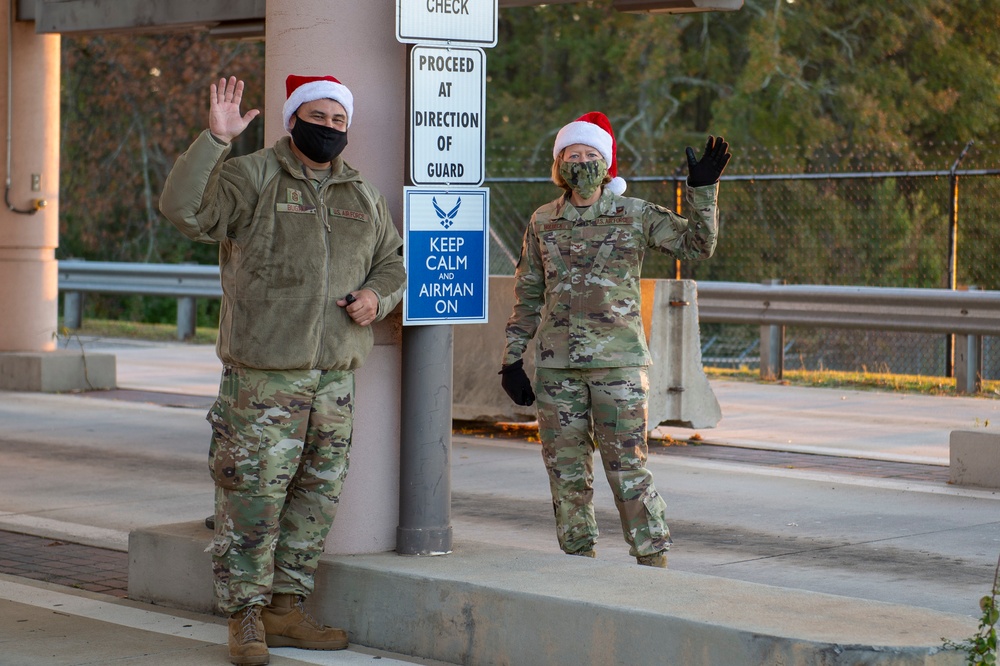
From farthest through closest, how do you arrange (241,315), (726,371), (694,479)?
(726,371)
(694,479)
(241,315)

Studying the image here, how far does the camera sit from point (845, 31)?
30047 millimetres

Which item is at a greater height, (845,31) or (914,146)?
(845,31)

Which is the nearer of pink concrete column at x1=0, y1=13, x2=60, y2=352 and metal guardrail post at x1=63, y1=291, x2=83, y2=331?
pink concrete column at x1=0, y1=13, x2=60, y2=352

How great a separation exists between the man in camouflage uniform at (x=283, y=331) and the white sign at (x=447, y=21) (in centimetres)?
42

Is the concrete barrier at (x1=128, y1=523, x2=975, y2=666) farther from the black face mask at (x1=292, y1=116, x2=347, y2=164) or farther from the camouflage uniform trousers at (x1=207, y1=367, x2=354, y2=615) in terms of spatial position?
the black face mask at (x1=292, y1=116, x2=347, y2=164)

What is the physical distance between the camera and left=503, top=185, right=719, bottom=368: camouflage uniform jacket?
636 cm

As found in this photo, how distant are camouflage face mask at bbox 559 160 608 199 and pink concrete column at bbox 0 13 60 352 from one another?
958 cm

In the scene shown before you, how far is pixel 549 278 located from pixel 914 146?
79.8 ft

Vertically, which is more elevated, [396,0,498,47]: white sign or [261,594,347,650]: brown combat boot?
[396,0,498,47]: white sign

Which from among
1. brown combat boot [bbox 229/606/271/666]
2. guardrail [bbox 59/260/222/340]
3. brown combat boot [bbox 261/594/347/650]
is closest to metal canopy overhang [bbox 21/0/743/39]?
guardrail [bbox 59/260/222/340]

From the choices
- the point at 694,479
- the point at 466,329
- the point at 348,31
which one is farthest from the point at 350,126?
the point at 466,329

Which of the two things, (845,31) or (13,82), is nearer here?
(13,82)

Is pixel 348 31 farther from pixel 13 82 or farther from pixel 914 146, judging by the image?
pixel 914 146

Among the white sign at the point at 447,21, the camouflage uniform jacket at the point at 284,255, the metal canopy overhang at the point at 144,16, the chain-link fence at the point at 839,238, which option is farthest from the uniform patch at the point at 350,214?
the chain-link fence at the point at 839,238
